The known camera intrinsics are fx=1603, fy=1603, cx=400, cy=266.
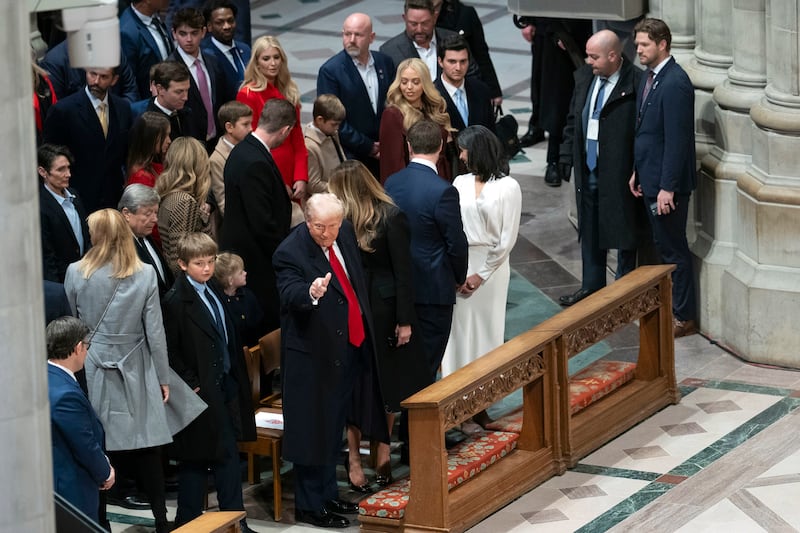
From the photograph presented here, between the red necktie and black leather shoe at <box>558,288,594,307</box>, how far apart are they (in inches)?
116

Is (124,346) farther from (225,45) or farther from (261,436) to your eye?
(225,45)

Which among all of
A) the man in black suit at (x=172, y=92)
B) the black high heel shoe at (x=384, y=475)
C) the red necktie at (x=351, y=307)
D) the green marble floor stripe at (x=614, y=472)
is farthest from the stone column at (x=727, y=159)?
the man in black suit at (x=172, y=92)

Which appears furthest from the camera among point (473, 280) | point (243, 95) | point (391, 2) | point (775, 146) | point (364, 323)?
point (391, 2)

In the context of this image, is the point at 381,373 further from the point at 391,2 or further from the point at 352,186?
the point at 391,2

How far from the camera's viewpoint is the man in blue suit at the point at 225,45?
33.5 feet

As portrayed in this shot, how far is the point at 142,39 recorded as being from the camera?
10.1m

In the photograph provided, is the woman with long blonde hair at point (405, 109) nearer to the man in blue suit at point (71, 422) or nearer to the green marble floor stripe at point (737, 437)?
the green marble floor stripe at point (737, 437)

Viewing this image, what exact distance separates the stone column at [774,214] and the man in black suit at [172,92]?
3.19 metres

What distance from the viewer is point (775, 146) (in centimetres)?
889

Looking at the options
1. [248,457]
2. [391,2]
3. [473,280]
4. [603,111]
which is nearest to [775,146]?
[603,111]

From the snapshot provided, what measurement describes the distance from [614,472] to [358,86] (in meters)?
3.18

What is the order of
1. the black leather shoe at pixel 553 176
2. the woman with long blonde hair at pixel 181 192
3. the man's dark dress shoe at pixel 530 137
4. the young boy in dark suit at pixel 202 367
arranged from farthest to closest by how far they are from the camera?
the man's dark dress shoe at pixel 530 137
the black leather shoe at pixel 553 176
the woman with long blonde hair at pixel 181 192
the young boy in dark suit at pixel 202 367

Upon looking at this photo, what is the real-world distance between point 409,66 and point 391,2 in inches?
395

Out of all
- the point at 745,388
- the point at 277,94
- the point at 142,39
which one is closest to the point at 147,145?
the point at 277,94
